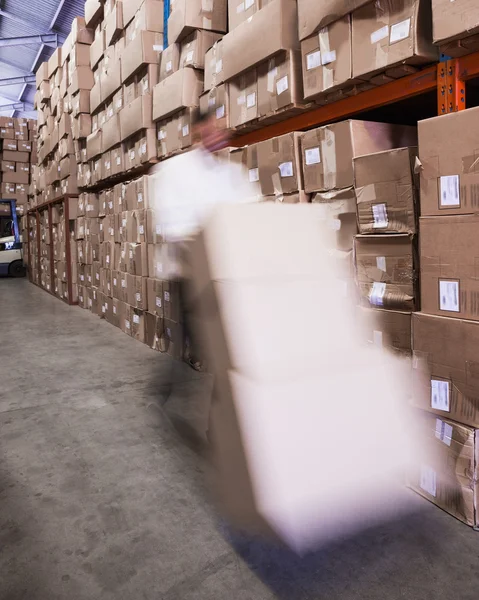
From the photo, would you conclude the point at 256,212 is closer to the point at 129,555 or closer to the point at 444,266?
the point at 444,266

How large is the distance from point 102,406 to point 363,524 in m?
1.92

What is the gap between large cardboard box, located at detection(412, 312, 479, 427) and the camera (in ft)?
6.09

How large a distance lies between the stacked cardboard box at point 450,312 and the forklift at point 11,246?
12.5 m

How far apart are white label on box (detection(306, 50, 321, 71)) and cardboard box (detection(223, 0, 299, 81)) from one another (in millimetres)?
222

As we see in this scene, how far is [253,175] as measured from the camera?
124 inches

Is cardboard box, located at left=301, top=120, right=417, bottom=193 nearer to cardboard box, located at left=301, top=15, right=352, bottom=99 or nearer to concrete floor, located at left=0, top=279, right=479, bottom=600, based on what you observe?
cardboard box, located at left=301, top=15, right=352, bottom=99

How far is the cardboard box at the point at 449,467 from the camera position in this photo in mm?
→ 1881

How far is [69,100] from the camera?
7551mm

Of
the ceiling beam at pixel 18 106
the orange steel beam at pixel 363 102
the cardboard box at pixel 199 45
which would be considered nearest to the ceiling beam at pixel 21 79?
the ceiling beam at pixel 18 106

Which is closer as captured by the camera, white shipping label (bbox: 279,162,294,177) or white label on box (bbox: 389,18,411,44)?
white label on box (bbox: 389,18,411,44)

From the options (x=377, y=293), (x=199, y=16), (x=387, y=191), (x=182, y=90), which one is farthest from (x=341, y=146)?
(x=199, y=16)

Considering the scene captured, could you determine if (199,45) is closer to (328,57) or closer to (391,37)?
(328,57)

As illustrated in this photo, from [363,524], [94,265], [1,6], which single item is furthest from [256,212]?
[1,6]

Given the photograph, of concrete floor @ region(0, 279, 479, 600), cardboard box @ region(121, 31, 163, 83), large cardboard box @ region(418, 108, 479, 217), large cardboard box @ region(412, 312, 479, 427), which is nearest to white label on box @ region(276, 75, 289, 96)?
large cardboard box @ region(418, 108, 479, 217)
